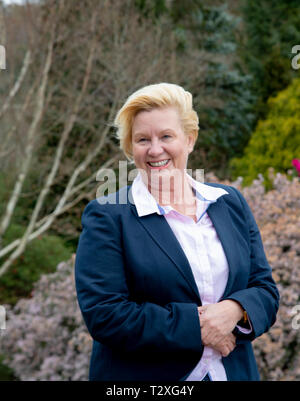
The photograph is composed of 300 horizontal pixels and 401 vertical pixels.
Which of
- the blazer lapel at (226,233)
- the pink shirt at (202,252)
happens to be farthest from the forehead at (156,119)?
the blazer lapel at (226,233)

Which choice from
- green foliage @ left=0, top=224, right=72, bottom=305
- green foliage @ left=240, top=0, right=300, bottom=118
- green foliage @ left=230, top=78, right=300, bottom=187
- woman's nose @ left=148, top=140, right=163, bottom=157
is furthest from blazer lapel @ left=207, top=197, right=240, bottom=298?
green foliage @ left=240, top=0, right=300, bottom=118

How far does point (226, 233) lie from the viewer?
1.74m

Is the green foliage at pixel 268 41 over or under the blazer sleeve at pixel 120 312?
over

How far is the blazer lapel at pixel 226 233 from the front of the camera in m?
1.67

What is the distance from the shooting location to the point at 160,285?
1575mm

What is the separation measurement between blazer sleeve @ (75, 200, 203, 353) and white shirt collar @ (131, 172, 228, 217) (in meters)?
0.18

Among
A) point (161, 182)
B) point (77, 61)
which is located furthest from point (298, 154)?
point (161, 182)

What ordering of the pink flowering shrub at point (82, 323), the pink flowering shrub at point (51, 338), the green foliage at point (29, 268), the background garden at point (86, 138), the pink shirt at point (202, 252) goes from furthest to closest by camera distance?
the green foliage at point (29, 268), the background garden at point (86, 138), the pink flowering shrub at point (51, 338), the pink flowering shrub at point (82, 323), the pink shirt at point (202, 252)

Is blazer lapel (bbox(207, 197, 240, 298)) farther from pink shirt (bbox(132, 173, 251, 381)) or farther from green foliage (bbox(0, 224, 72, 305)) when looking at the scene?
green foliage (bbox(0, 224, 72, 305))

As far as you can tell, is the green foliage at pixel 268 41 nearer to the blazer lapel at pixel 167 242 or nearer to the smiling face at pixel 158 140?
the smiling face at pixel 158 140

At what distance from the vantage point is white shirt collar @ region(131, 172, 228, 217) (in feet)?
5.56

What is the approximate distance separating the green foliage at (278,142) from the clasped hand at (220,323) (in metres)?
6.99
